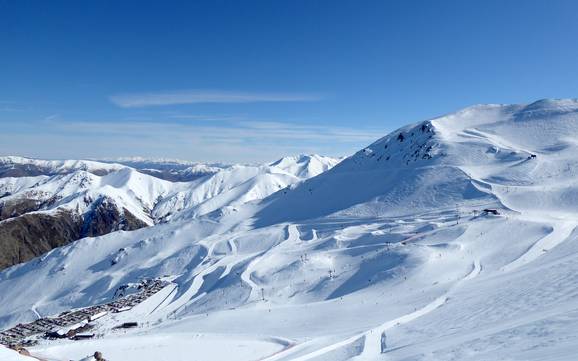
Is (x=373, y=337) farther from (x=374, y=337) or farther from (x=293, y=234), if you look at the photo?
(x=293, y=234)

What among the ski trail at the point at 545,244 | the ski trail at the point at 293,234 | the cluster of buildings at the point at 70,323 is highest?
the ski trail at the point at 545,244

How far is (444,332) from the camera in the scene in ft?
65.1

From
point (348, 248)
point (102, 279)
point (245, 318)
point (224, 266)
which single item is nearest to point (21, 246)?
point (102, 279)

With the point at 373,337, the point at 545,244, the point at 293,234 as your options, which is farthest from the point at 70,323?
the point at 545,244

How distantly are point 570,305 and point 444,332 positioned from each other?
491cm

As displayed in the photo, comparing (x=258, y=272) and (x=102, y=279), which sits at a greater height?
(x=258, y=272)

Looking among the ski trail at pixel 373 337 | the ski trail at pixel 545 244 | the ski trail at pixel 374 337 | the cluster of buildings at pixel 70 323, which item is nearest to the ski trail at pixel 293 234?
the cluster of buildings at pixel 70 323

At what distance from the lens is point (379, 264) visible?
171 feet

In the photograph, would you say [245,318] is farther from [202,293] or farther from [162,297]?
[162,297]

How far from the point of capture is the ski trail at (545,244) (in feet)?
131

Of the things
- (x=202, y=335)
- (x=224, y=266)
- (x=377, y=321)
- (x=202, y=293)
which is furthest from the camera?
(x=224, y=266)

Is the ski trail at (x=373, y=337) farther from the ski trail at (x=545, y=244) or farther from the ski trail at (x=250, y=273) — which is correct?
the ski trail at (x=250, y=273)

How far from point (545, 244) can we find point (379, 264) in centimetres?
1661

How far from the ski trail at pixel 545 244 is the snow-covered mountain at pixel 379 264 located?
0.33 meters
